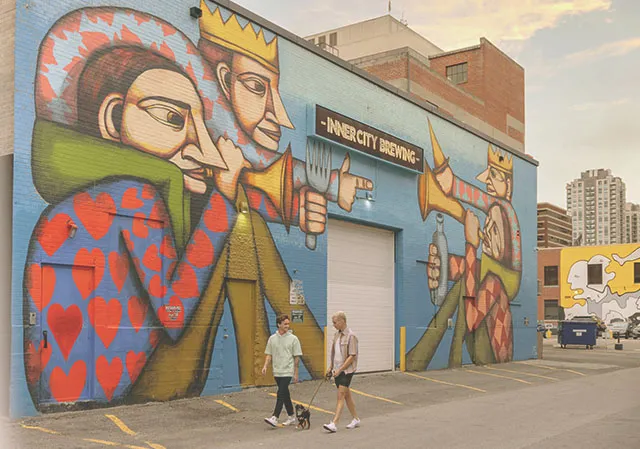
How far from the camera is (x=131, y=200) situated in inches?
547

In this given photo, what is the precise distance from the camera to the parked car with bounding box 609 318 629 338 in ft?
191

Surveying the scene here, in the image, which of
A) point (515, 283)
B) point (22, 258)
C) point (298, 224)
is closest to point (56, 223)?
point (22, 258)

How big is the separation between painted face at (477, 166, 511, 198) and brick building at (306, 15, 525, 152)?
1242 centimetres

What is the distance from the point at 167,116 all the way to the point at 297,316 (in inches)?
236

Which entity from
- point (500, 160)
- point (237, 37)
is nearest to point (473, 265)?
point (500, 160)

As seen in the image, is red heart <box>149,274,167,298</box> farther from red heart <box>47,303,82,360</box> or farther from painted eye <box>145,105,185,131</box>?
painted eye <box>145,105,185,131</box>

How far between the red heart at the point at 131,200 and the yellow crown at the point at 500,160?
686 inches

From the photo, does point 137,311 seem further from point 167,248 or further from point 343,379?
point 343,379

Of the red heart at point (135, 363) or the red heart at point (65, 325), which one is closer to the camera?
the red heart at point (65, 325)

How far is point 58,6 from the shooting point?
1284 cm

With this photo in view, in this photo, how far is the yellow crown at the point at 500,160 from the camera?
28422 millimetres

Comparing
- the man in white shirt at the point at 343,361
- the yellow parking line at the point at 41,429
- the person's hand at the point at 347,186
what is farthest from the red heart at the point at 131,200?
the person's hand at the point at 347,186

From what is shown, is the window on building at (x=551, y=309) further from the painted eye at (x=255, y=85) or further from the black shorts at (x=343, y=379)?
the black shorts at (x=343, y=379)

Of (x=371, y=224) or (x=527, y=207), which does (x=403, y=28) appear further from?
(x=371, y=224)
